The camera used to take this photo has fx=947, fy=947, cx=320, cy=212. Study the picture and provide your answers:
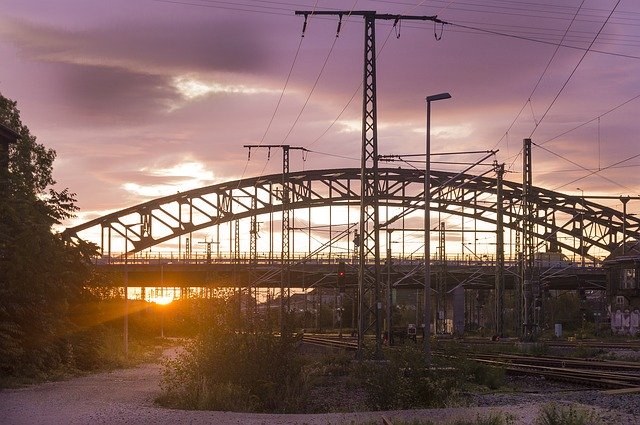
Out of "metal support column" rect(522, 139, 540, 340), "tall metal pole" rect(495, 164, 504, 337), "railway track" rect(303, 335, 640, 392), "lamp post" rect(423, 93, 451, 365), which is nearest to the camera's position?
"railway track" rect(303, 335, 640, 392)

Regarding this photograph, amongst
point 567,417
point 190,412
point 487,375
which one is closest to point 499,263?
point 487,375

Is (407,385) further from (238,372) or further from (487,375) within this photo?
(487,375)

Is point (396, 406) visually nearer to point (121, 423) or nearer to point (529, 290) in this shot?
point (121, 423)

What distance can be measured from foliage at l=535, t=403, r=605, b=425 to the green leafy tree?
20752mm

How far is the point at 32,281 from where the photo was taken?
121 ft

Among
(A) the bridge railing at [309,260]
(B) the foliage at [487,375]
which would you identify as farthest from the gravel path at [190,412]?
(A) the bridge railing at [309,260]

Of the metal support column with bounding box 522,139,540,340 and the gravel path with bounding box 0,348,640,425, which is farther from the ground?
the metal support column with bounding box 522,139,540,340

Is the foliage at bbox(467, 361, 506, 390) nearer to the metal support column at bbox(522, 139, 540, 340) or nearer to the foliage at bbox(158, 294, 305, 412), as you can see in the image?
the foliage at bbox(158, 294, 305, 412)

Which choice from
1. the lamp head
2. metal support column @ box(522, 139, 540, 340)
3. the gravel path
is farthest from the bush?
metal support column @ box(522, 139, 540, 340)

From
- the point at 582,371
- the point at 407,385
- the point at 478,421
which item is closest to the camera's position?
the point at 478,421

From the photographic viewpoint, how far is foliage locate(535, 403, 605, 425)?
1883cm

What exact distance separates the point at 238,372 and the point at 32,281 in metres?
12.3

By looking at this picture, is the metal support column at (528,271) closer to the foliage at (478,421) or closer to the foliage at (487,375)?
the foliage at (487,375)

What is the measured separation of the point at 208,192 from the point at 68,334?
85.7 meters
